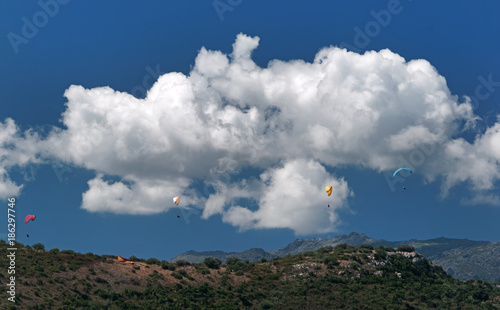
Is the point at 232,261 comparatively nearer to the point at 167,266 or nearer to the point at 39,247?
the point at 167,266

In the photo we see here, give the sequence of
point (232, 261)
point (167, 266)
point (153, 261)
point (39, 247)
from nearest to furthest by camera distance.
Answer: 1. point (39, 247)
2. point (167, 266)
3. point (153, 261)
4. point (232, 261)

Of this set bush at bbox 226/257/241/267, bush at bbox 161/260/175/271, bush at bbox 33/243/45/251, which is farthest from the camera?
bush at bbox 226/257/241/267

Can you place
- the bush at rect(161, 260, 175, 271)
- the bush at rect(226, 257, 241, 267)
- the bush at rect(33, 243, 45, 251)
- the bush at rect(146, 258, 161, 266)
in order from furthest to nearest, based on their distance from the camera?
the bush at rect(226, 257, 241, 267) < the bush at rect(146, 258, 161, 266) < the bush at rect(161, 260, 175, 271) < the bush at rect(33, 243, 45, 251)

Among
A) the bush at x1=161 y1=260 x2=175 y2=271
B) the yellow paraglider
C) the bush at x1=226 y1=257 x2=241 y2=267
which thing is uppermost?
the yellow paraglider

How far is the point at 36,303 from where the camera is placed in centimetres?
9175

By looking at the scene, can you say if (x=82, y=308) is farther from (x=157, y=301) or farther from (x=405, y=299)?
(x=405, y=299)

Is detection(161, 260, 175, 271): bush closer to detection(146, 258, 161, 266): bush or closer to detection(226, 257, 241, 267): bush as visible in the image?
detection(146, 258, 161, 266): bush

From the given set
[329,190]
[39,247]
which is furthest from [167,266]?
[329,190]

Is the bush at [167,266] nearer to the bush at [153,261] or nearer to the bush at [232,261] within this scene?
the bush at [153,261]

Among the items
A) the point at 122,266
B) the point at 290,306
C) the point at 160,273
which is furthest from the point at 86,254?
the point at 290,306

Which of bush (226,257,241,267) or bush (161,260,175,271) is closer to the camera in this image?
bush (161,260,175,271)

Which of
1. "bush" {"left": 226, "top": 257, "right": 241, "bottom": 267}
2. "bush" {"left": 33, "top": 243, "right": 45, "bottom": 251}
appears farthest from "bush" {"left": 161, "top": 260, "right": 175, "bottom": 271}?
"bush" {"left": 33, "top": 243, "right": 45, "bottom": 251}

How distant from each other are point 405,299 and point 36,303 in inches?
2888

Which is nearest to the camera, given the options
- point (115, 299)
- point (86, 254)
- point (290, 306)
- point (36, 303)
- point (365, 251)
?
point (36, 303)
